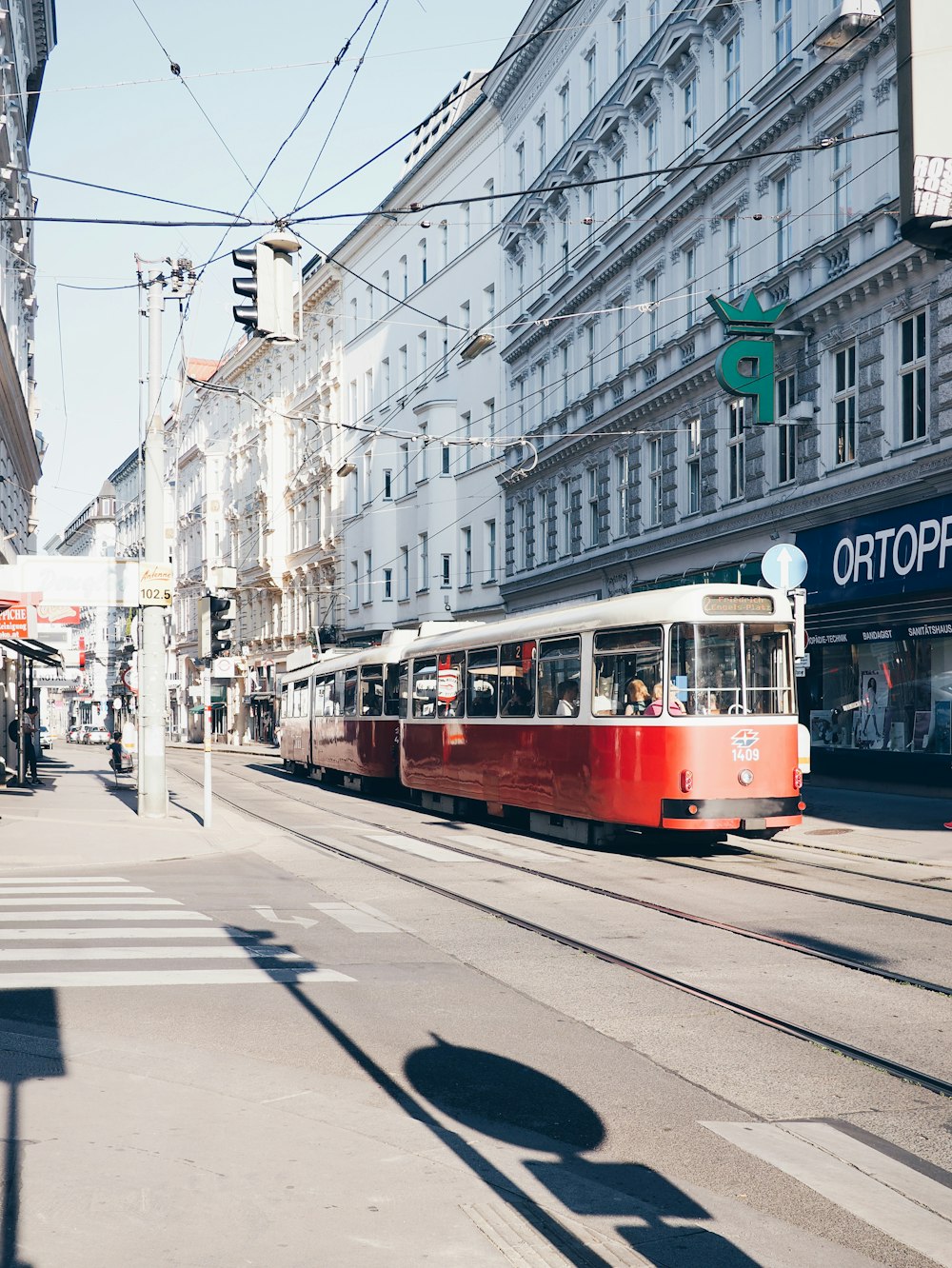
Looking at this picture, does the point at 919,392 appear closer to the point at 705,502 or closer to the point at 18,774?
the point at 705,502

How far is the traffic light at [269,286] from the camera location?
13781 millimetres

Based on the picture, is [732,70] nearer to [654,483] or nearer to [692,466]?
[692,466]

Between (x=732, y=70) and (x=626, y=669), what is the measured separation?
59.3 ft

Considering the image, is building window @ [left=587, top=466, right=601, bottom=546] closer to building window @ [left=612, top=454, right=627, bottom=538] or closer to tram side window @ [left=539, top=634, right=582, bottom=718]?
building window @ [left=612, top=454, right=627, bottom=538]

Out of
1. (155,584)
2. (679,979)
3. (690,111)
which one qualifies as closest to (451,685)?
(155,584)

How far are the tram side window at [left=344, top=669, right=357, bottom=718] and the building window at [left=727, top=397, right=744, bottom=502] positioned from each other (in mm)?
8716

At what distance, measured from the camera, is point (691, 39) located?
31250 mm

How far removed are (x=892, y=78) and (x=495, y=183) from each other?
2476 cm

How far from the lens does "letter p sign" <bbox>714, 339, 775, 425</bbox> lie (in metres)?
26.8

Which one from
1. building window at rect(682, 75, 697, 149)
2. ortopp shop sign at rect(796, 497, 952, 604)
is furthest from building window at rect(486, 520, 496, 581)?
ortopp shop sign at rect(796, 497, 952, 604)

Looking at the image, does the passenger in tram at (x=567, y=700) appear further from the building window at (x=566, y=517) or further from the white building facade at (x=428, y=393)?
the white building facade at (x=428, y=393)

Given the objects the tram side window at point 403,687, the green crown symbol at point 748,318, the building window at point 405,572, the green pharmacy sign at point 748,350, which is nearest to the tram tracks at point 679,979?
the tram side window at point 403,687

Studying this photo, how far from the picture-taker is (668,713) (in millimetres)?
15750

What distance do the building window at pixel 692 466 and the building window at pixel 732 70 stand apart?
21.7 feet
